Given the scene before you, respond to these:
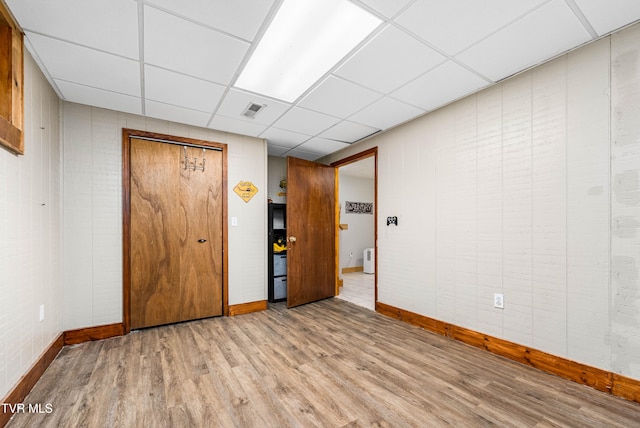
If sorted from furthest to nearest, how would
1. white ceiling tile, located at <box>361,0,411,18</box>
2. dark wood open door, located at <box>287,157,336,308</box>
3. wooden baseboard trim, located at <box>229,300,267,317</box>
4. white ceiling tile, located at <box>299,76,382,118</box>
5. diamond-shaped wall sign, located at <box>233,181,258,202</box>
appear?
1. dark wood open door, located at <box>287,157,336,308</box>
2. diamond-shaped wall sign, located at <box>233,181,258,202</box>
3. wooden baseboard trim, located at <box>229,300,267,317</box>
4. white ceiling tile, located at <box>299,76,382,118</box>
5. white ceiling tile, located at <box>361,0,411,18</box>

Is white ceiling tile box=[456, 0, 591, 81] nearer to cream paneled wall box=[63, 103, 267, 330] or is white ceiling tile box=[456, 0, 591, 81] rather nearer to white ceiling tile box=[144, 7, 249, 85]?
white ceiling tile box=[144, 7, 249, 85]

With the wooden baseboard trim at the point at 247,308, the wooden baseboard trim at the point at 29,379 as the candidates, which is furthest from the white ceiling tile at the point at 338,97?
the wooden baseboard trim at the point at 29,379

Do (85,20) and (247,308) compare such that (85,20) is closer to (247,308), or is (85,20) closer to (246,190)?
(246,190)

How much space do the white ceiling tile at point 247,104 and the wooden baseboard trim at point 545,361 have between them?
2832 millimetres

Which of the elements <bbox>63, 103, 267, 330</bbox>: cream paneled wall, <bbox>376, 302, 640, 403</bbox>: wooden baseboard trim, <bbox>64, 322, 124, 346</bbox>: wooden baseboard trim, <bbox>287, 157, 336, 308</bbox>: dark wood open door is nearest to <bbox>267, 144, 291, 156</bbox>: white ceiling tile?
<bbox>287, 157, 336, 308</bbox>: dark wood open door

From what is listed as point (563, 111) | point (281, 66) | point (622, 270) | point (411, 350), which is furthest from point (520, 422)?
point (281, 66)

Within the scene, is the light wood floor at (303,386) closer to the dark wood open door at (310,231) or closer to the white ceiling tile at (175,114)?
the dark wood open door at (310,231)

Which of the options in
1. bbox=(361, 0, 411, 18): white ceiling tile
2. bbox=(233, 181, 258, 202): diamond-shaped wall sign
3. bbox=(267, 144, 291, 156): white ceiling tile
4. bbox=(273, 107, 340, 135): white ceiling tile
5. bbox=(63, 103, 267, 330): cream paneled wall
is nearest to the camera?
bbox=(361, 0, 411, 18): white ceiling tile

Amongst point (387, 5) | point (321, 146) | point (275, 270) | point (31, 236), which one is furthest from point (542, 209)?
point (31, 236)

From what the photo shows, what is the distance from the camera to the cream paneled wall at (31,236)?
5.56ft

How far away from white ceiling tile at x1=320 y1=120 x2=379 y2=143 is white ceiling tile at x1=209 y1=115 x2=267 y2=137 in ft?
2.91

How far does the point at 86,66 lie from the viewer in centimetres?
214

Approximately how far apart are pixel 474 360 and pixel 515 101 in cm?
230

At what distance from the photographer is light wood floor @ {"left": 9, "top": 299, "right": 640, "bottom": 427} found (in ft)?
5.43
